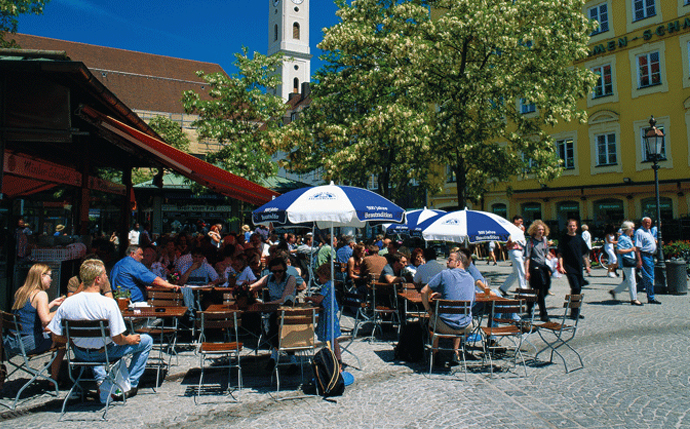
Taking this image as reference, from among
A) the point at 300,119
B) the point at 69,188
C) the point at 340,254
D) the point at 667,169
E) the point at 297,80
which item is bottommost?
the point at 340,254

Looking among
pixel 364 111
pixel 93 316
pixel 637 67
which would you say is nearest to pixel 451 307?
pixel 93 316

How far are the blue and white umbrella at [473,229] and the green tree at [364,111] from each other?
7.36 m

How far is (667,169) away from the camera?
22.2m

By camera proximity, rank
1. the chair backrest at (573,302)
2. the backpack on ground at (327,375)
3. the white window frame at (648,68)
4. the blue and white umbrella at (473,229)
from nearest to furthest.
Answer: the backpack on ground at (327,375) < the chair backrest at (573,302) < the blue and white umbrella at (473,229) < the white window frame at (648,68)

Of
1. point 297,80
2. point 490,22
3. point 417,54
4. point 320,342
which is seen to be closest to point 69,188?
point 320,342

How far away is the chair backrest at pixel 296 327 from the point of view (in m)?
5.48

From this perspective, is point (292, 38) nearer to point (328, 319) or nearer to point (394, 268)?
point (394, 268)

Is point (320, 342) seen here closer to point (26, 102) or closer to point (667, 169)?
point (26, 102)

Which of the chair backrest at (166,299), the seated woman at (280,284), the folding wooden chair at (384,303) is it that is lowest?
the folding wooden chair at (384,303)

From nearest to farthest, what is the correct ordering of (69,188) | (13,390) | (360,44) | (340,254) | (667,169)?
(13,390) < (69,188) < (340,254) < (360,44) < (667,169)

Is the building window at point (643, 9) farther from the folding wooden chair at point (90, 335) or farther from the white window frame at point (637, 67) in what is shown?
the folding wooden chair at point (90, 335)

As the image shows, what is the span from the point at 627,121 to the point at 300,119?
1583cm

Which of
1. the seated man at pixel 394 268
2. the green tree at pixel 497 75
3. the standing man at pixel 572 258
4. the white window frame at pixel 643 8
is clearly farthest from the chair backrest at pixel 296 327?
the white window frame at pixel 643 8

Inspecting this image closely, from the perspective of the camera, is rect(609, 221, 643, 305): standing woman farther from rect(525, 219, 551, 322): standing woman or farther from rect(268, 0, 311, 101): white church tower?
rect(268, 0, 311, 101): white church tower
